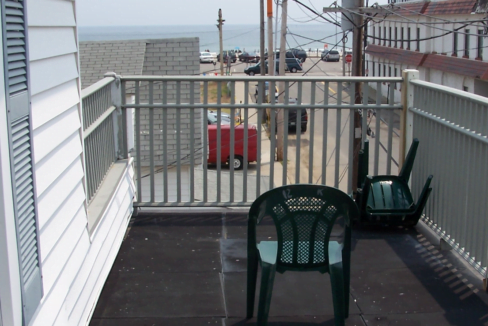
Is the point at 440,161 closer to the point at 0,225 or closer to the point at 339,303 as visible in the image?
the point at 339,303

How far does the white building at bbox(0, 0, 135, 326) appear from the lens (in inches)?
85.8

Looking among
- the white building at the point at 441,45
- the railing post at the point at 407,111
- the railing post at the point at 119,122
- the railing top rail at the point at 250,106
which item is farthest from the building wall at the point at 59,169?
the white building at the point at 441,45

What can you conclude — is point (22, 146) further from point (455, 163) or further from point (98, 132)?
point (455, 163)

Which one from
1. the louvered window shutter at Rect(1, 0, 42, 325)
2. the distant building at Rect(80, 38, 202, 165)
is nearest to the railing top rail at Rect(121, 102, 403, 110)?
the louvered window shutter at Rect(1, 0, 42, 325)

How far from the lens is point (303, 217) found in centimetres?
343

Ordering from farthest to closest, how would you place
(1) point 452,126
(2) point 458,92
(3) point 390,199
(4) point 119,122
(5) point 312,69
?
(5) point 312,69 → (4) point 119,122 → (3) point 390,199 → (1) point 452,126 → (2) point 458,92

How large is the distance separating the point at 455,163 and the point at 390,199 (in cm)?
83

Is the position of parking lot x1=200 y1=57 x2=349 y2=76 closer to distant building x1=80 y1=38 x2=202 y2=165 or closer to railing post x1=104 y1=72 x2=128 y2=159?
distant building x1=80 y1=38 x2=202 y2=165

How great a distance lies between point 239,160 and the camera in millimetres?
26188

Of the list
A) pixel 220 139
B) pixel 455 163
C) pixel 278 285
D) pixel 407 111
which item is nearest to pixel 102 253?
pixel 278 285

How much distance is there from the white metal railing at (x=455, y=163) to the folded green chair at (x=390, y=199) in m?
0.14

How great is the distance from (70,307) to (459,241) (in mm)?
3001

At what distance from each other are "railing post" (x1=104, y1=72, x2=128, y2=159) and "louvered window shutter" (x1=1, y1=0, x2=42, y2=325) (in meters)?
3.22

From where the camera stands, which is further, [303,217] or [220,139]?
[220,139]
